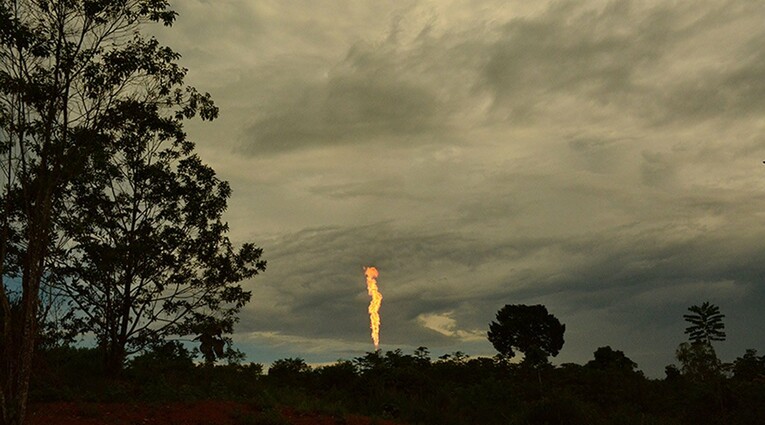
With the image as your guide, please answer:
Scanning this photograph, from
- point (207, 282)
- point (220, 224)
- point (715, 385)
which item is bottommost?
point (715, 385)

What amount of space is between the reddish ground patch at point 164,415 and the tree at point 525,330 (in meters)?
45.2

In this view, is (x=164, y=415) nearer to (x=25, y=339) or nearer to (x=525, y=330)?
(x=25, y=339)

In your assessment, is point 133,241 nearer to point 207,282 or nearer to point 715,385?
point 207,282

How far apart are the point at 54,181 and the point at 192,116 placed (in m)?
8.18

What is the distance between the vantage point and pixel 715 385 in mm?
25453

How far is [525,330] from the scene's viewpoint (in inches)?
2438

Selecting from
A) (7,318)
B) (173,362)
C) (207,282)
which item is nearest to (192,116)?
(207,282)

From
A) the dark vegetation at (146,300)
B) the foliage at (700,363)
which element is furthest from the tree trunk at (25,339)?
the foliage at (700,363)

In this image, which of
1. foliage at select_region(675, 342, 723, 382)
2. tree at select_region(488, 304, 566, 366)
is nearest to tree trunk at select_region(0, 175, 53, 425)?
foliage at select_region(675, 342, 723, 382)

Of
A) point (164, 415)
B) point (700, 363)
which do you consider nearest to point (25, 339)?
point (164, 415)

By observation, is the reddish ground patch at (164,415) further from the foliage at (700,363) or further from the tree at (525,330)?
the tree at (525,330)

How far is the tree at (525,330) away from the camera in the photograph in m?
61.9

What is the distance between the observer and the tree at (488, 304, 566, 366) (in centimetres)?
6188

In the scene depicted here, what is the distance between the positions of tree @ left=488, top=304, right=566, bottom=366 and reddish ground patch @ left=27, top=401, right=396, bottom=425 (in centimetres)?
4519
